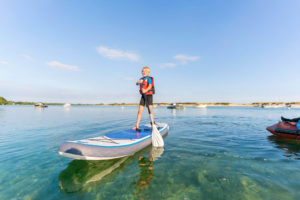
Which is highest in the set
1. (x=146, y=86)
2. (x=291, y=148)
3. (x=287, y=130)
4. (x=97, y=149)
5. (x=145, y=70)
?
(x=145, y=70)

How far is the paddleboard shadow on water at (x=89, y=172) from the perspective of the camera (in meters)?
3.48

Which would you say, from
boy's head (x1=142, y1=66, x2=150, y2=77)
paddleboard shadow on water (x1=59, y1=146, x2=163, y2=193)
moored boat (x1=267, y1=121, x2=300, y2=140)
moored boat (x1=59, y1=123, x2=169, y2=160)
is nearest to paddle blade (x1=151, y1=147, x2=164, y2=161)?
paddleboard shadow on water (x1=59, y1=146, x2=163, y2=193)

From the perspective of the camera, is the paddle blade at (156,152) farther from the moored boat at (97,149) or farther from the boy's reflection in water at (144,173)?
the moored boat at (97,149)

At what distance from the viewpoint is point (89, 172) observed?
4.13 meters

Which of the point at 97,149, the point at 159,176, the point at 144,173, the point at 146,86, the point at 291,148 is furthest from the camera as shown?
the point at 146,86

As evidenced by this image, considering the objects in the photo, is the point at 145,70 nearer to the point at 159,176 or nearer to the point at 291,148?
the point at 159,176

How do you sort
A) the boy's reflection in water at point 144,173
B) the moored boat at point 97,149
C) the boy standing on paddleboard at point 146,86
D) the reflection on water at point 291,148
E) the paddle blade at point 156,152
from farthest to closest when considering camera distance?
the boy standing on paddleboard at point 146,86 → the reflection on water at point 291,148 → the paddle blade at point 156,152 → the moored boat at point 97,149 → the boy's reflection in water at point 144,173

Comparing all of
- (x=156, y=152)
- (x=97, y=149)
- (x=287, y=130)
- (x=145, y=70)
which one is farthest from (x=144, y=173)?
(x=287, y=130)

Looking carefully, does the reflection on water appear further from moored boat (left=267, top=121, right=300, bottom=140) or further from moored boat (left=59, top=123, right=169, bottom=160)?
moored boat (left=59, top=123, right=169, bottom=160)

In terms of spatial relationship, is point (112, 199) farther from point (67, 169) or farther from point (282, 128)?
point (282, 128)

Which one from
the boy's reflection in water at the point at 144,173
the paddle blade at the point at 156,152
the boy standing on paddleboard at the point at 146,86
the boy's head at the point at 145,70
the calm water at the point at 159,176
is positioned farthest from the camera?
the boy's head at the point at 145,70

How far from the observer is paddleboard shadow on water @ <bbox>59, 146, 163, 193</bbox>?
3477mm

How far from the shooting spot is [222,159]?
16.9 feet

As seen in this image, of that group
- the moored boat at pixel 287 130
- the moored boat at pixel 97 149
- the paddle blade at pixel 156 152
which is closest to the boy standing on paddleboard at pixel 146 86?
the paddle blade at pixel 156 152
